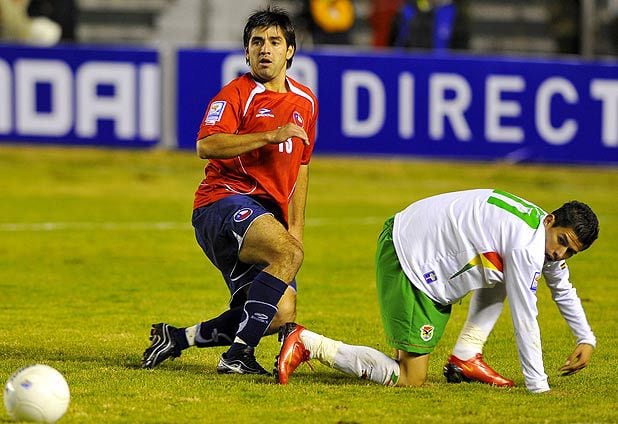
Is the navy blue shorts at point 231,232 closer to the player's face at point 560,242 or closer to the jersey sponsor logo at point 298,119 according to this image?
the jersey sponsor logo at point 298,119

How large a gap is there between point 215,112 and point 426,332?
169 centimetres

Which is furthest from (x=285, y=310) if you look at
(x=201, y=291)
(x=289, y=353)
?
(x=201, y=291)

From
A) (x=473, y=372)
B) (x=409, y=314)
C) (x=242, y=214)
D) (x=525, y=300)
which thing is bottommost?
(x=473, y=372)

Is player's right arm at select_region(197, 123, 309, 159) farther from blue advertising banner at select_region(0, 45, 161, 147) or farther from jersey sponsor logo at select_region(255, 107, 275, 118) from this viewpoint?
blue advertising banner at select_region(0, 45, 161, 147)

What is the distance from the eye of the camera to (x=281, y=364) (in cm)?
714

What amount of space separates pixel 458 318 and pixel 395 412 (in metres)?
3.42

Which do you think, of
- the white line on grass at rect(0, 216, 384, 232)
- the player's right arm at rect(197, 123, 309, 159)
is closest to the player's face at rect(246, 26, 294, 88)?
the player's right arm at rect(197, 123, 309, 159)

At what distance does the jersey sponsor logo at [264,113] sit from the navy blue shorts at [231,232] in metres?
0.47

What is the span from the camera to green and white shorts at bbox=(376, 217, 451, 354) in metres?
7.08

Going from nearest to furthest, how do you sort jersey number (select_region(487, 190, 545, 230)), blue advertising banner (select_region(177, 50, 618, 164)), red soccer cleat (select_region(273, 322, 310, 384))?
jersey number (select_region(487, 190, 545, 230)) < red soccer cleat (select_region(273, 322, 310, 384)) < blue advertising banner (select_region(177, 50, 618, 164))

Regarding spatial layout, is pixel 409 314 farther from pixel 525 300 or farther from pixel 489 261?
pixel 525 300

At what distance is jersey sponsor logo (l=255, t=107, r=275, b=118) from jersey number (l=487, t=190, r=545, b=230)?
1367 millimetres

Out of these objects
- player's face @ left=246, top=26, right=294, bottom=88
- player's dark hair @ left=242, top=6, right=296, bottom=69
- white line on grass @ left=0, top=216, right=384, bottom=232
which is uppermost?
player's dark hair @ left=242, top=6, right=296, bottom=69

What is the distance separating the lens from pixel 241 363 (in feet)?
24.3
